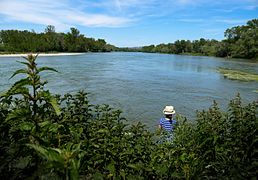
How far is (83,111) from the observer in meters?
4.46

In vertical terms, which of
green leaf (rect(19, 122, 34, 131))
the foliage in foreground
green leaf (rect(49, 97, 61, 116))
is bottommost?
the foliage in foreground

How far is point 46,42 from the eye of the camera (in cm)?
12125

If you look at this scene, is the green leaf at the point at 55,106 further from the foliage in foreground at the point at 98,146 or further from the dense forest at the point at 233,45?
the dense forest at the point at 233,45

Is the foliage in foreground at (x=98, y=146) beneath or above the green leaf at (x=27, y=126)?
beneath

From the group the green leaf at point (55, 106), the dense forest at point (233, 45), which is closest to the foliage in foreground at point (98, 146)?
the green leaf at point (55, 106)

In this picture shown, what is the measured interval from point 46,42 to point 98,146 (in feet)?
406

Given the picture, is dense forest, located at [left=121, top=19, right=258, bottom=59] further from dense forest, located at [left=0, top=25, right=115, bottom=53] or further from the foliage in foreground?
the foliage in foreground

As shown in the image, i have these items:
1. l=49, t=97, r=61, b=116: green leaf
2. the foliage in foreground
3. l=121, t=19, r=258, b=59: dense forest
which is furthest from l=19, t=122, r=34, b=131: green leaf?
l=121, t=19, r=258, b=59: dense forest

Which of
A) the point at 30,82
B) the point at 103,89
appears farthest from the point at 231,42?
the point at 30,82

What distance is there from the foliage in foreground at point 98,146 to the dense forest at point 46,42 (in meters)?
88.7

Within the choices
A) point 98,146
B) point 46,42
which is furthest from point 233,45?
point 98,146

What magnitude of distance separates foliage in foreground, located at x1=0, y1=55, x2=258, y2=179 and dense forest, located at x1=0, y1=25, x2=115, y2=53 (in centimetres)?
8871

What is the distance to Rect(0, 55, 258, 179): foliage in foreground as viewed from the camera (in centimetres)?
182

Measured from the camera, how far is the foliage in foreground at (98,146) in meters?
1.82
